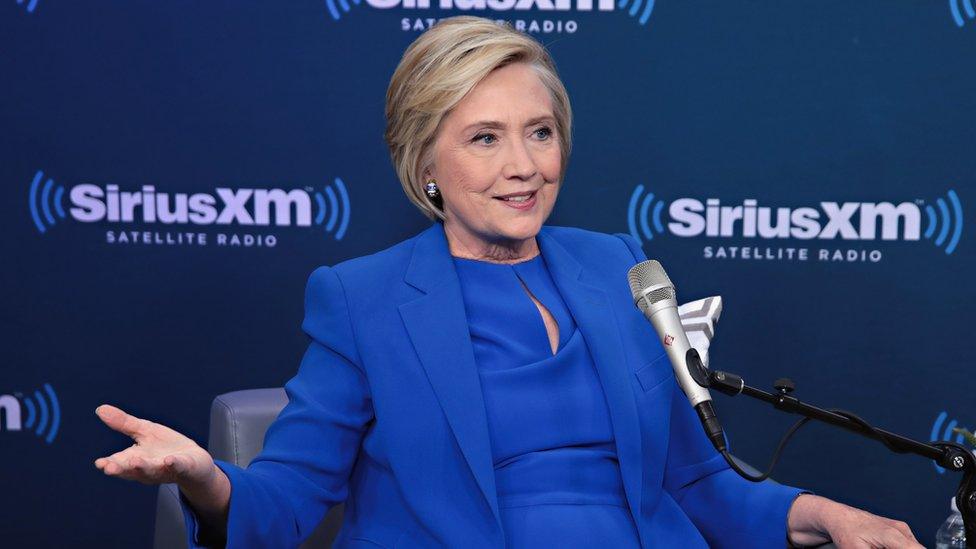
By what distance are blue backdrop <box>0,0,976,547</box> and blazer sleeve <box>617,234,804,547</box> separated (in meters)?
1.22

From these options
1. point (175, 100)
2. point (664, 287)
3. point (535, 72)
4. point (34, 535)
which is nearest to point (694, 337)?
point (664, 287)

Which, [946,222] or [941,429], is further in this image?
[941,429]

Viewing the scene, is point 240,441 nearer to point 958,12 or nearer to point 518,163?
point 518,163

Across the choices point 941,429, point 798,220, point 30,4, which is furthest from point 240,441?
point 941,429

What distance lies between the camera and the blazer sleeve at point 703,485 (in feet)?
7.20

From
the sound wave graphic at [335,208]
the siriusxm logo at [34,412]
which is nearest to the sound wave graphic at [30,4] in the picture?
the sound wave graphic at [335,208]

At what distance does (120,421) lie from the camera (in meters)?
1.60

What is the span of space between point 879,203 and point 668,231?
24.5 inches

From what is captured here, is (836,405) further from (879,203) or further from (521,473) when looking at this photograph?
(521,473)

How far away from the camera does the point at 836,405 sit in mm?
3459

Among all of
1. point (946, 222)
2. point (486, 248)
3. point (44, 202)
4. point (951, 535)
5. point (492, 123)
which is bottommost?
point (951, 535)

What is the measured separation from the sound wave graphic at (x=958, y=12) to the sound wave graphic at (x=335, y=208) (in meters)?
1.85

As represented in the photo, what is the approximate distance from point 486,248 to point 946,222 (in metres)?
1.71

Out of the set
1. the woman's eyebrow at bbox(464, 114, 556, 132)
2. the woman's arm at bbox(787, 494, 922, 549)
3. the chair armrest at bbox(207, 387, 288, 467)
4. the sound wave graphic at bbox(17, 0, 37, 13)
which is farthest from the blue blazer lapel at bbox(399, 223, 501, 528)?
the sound wave graphic at bbox(17, 0, 37, 13)
